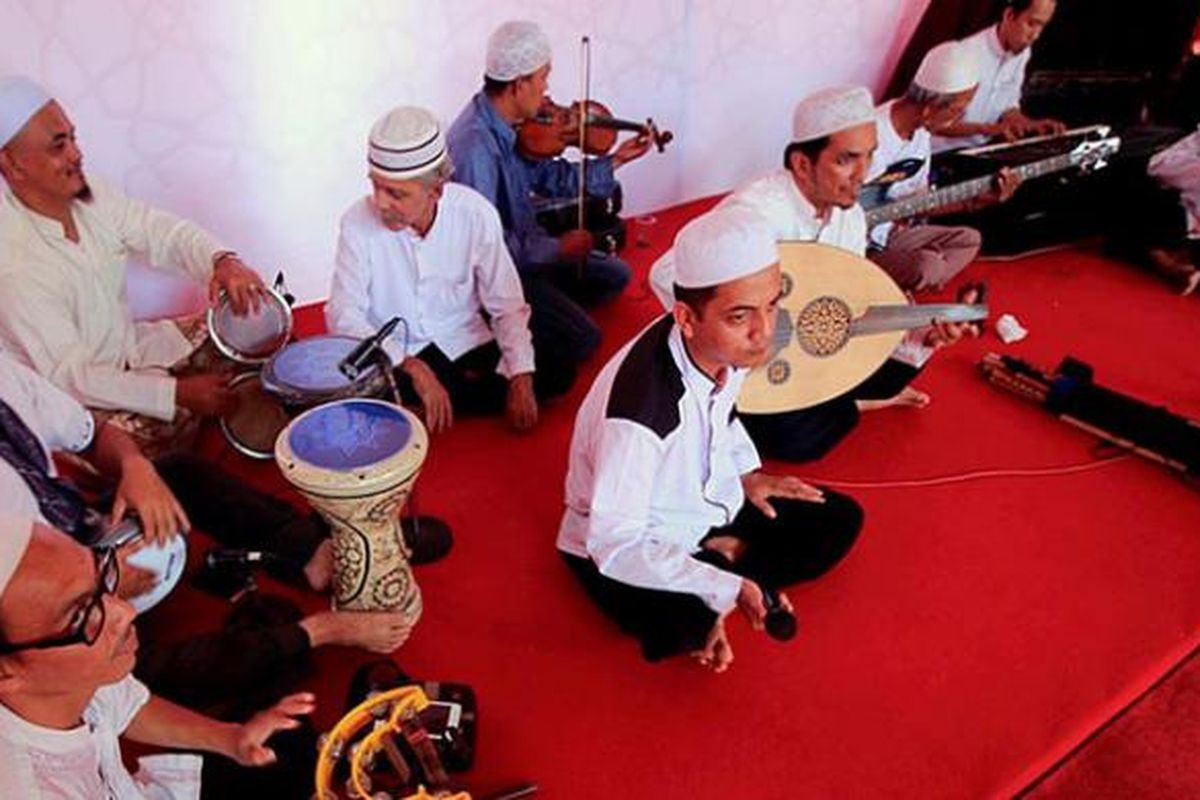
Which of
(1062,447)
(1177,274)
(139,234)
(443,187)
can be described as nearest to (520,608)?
(443,187)

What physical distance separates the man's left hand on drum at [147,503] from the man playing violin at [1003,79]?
141 inches

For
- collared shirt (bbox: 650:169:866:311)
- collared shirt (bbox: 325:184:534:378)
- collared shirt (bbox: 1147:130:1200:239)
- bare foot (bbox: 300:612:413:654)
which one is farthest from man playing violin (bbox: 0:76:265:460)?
collared shirt (bbox: 1147:130:1200:239)

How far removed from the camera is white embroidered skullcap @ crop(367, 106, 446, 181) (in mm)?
2514

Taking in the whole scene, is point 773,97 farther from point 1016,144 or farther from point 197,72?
point 197,72

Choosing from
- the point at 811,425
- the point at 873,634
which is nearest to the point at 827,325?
the point at 811,425

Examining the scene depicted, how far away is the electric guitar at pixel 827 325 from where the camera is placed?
8.79 feet

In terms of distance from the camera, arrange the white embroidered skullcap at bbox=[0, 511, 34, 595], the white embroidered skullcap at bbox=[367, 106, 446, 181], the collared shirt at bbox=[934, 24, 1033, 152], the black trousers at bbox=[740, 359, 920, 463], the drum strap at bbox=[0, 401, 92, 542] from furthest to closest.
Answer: the collared shirt at bbox=[934, 24, 1033, 152], the black trousers at bbox=[740, 359, 920, 463], the white embroidered skullcap at bbox=[367, 106, 446, 181], the drum strap at bbox=[0, 401, 92, 542], the white embroidered skullcap at bbox=[0, 511, 34, 595]

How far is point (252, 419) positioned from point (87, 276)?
58cm

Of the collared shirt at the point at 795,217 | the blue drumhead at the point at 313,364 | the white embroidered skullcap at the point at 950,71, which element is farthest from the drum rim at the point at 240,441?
the white embroidered skullcap at the point at 950,71

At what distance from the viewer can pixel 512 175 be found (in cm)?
332

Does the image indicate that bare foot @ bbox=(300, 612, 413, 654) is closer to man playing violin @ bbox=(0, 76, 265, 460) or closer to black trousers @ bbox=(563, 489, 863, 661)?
black trousers @ bbox=(563, 489, 863, 661)

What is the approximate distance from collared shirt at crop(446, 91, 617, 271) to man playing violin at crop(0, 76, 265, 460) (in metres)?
0.92

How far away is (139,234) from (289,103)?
1.04 metres

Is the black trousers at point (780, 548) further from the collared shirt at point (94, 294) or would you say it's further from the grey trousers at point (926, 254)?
the grey trousers at point (926, 254)
